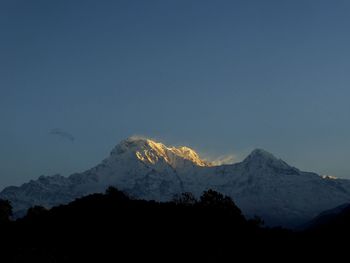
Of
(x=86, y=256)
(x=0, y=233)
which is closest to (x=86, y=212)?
(x=0, y=233)

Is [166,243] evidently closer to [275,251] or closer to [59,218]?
[275,251]

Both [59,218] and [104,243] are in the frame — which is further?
[59,218]

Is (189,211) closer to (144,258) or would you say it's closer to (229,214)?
(229,214)

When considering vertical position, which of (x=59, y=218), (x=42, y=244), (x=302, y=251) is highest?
(x=59, y=218)

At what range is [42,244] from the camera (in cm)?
12606

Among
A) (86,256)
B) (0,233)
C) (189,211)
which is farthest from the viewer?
(189,211)

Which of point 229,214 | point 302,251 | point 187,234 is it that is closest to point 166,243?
point 187,234

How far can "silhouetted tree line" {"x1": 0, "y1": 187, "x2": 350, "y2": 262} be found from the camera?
121562 mm

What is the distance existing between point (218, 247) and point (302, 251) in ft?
53.5

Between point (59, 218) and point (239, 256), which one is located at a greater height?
point (59, 218)

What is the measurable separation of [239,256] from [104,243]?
1031 inches

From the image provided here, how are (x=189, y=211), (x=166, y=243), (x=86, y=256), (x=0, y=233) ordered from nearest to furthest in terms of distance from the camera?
(x=86, y=256)
(x=166, y=243)
(x=0, y=233)
(x=189, y=211)

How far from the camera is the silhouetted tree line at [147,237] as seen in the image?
12156 centimetres

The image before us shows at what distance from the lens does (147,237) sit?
130 m
